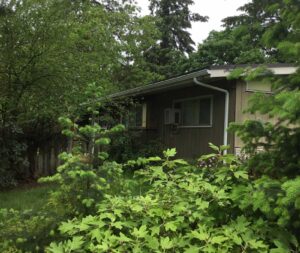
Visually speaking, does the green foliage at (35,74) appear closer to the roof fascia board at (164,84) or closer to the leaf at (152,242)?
the roof fascia board at (164,84)

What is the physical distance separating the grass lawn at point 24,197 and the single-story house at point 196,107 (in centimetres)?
431

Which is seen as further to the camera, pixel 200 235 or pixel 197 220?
pixel 197 220

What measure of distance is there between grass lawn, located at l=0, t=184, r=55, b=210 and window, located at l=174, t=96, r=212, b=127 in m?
5.10

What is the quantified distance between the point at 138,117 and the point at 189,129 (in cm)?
398

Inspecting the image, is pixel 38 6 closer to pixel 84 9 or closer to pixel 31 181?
pixel 84 9

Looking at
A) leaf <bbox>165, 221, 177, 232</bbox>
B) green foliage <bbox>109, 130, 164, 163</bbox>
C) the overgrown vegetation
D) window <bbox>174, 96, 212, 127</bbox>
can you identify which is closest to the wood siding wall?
window <bbox>174, 96, 212, 127</bbox>

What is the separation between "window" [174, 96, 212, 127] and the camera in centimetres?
1197

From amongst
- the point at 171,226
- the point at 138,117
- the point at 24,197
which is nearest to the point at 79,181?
the point at 171,226

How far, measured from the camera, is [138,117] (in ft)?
53.3

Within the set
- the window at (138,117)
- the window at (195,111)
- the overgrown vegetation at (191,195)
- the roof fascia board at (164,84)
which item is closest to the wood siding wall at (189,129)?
the window at (195,111)

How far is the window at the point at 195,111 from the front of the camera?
12.0 m

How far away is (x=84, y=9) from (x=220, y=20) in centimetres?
2052

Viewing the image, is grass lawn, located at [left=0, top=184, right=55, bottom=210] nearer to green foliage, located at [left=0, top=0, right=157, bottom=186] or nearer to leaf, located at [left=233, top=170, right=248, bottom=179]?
green foliage, located at [left=0, top=0, right=157, bottom=186]

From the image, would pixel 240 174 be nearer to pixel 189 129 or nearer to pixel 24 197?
pixel 24 197
